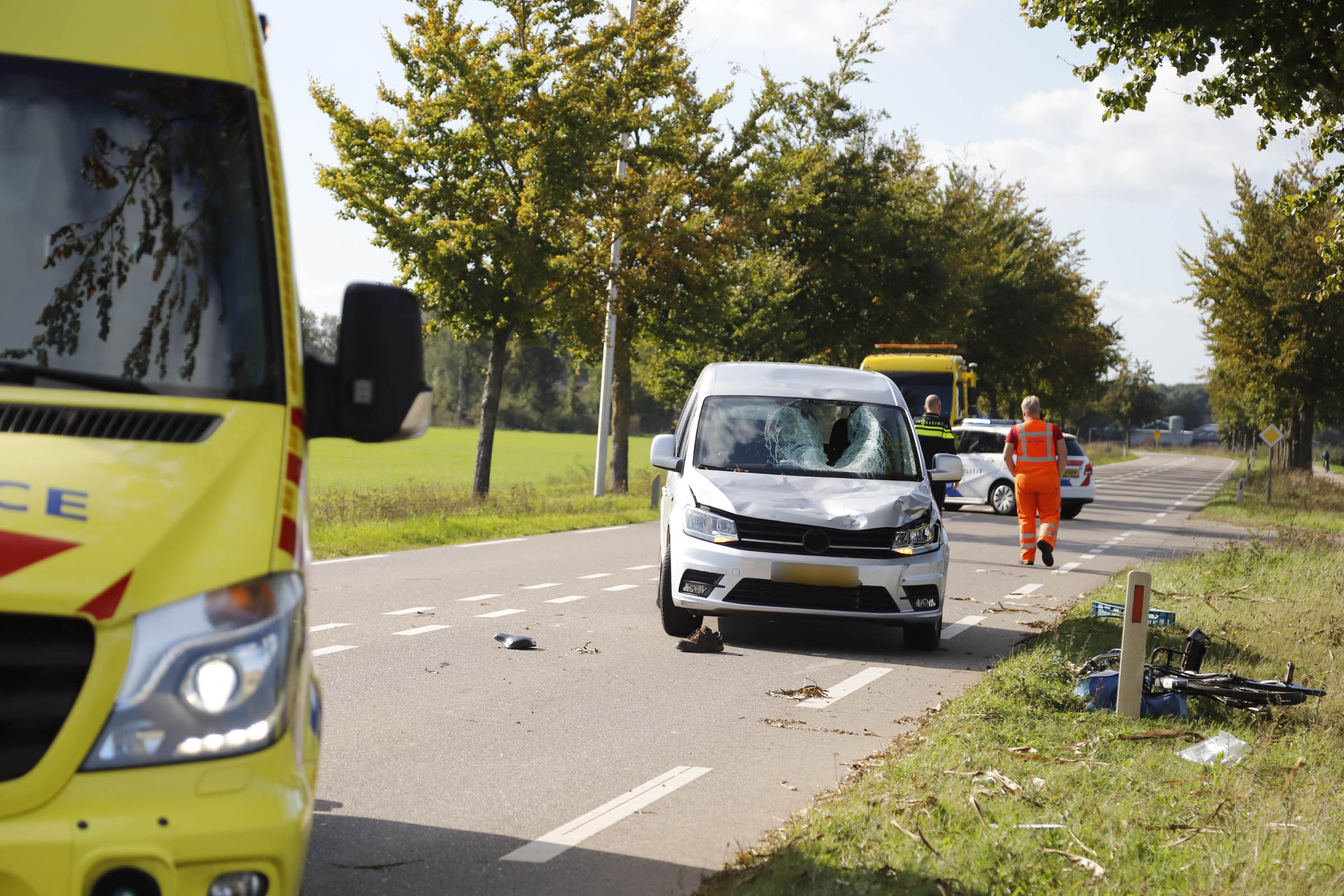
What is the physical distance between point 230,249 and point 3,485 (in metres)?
0.87

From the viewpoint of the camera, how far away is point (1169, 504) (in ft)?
123

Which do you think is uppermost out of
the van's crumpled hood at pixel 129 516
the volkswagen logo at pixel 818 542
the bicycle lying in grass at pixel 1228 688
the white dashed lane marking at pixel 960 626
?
the van's crumpled hood at pixel 129 516

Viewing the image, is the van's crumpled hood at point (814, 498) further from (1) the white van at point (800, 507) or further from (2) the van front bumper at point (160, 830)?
(2) the van front bumper at point (160, 830)

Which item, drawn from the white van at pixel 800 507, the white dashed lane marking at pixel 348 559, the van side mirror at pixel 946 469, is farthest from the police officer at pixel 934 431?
the white van at pixel 800 507

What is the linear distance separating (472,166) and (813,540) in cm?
1564

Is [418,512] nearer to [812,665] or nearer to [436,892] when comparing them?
[812,665]

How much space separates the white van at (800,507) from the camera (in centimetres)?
964

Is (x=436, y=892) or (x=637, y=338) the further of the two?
(x=637, y=338)

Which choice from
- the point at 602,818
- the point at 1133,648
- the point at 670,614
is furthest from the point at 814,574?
the point at 602,818

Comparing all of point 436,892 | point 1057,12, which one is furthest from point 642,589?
point 436,892

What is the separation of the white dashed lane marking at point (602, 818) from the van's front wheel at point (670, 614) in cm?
377

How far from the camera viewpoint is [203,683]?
286 cm

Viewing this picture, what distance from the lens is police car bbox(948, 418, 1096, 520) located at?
2786cm

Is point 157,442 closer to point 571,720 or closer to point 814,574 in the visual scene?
point 571,720
